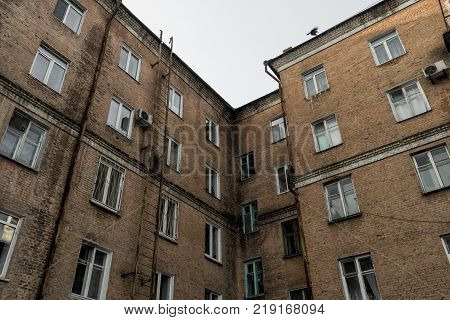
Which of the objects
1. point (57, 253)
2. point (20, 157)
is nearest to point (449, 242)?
point (57, 253)

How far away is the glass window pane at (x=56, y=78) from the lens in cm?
1366

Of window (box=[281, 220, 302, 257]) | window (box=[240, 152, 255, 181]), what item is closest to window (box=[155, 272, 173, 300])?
window (box=[281, 220, 302, 257])

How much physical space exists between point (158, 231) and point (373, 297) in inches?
303

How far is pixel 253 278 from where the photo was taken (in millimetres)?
17922

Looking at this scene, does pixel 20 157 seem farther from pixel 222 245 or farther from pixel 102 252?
pixel 222 245

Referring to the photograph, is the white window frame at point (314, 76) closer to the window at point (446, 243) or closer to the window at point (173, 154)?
the window at point (173, 154)

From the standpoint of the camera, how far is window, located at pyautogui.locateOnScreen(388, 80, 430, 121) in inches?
569

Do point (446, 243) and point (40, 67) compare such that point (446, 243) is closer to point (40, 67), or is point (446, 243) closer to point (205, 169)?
point (205, 169)

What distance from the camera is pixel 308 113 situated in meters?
17.3

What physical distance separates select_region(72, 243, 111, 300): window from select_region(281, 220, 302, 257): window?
8.04 metres

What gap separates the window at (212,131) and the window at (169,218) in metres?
5.23

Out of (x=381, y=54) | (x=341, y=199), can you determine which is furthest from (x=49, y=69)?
(x=381, y=54)

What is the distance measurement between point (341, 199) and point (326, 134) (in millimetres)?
3119

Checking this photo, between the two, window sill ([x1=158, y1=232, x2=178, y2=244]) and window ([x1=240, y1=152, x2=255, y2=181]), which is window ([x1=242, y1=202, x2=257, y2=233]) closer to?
window ([x1=240, y1=152, x2=255, y2=181])
